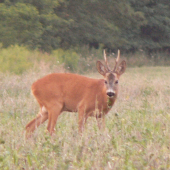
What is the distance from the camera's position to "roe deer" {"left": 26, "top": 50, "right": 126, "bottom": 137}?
664cm

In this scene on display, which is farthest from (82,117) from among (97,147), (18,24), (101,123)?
(18,24)

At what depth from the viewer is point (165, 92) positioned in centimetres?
1113

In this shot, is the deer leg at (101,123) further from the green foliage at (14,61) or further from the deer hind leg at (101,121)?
the green foliage at (14,61)

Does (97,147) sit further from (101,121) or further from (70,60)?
(70,60)

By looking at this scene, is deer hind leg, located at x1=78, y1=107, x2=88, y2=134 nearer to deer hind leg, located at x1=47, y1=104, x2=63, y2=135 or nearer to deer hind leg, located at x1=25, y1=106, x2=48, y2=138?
deer hind leg, located at x1=47, y1=104, x2=63, y2=135

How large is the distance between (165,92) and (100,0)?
2290 centimetres

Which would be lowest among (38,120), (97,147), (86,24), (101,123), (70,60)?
(70,60)

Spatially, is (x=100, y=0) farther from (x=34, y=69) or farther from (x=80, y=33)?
(x=34, y=69)

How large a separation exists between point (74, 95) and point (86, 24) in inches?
1017

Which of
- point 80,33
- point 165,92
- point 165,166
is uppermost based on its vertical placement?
point 165,166

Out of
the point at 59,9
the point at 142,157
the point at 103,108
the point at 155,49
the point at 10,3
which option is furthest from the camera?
the point at 155,49

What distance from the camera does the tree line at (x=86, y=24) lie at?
959 inches

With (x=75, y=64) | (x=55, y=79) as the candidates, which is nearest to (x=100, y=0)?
(x=75, y=64)

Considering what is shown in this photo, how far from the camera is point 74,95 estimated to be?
6.98 metres
